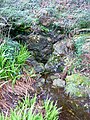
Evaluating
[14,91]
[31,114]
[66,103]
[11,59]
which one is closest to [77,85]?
[66,103]

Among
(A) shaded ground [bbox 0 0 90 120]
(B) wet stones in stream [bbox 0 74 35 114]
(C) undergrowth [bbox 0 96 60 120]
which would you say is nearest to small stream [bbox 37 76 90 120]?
(A) shaded ground [bbox 0 0 90 120]

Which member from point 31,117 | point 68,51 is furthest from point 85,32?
point 31,117

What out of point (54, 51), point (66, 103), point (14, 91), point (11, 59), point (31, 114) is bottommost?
point (66, 103)

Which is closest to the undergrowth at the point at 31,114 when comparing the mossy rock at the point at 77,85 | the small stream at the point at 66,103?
the small stream at the point at 66,103

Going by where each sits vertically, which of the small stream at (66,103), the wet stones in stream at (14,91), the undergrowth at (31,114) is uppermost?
the undergrowth at (31,114)

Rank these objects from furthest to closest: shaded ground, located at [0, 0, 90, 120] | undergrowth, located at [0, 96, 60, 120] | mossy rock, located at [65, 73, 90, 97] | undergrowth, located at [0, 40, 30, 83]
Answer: mossy rock, located at [65, 73, 90, 97] < undergrowth, located at [0, 40, 30, 83] < shaded ground, located at [0, 0, 90, 120] < undergrowth, located at [0, 96, 60, 120]

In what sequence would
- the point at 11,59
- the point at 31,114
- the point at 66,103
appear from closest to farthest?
the point at 31,114 < the point at 66,103 < the point at 11,59

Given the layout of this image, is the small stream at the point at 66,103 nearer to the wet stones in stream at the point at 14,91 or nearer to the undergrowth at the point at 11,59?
the wet stones in stream at the point at 14,91

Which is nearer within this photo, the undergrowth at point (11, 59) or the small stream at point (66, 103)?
the small stream at point (66, 103)

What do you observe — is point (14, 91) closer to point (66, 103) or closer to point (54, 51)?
point (66, 103)

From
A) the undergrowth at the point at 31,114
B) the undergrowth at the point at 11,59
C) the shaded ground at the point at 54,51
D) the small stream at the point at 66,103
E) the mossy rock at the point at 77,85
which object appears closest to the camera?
the undergrowth at the point at 31,114

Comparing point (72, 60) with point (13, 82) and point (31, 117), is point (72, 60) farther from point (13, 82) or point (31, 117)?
point (31, 117)

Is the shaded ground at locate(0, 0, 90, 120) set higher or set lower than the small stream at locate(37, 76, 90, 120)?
higher

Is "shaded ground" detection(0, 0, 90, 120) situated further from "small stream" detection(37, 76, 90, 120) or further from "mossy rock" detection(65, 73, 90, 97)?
"mossy rock" detection(65, 73, 90, 97)
